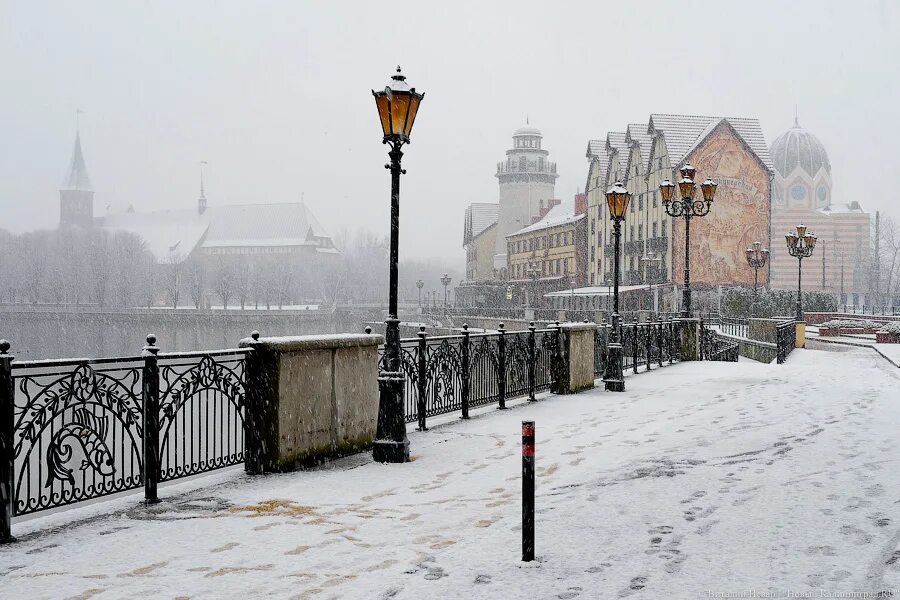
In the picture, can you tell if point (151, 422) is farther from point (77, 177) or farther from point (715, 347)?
point (77, 177)

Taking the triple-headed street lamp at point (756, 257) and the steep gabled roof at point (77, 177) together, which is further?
the steep gabled roof at point (77, 177)

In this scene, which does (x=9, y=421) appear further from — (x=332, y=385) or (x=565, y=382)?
(x=565, y=382)

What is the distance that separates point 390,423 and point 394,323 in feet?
3.70

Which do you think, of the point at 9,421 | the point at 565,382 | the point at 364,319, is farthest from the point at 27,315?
the point at 9,421

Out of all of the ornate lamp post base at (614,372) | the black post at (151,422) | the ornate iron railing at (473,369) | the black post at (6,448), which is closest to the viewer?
the black post at (6,448)

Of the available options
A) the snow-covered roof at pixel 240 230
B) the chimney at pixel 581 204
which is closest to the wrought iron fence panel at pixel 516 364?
the chimney at pixel 581 204

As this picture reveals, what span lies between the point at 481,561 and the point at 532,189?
9857 centimetres

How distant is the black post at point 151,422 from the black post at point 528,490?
11.6 feet

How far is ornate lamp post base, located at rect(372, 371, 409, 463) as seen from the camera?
9.42m

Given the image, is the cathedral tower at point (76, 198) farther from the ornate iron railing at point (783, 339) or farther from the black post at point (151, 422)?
the black post at point (151, 422)

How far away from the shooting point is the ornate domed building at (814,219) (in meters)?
120

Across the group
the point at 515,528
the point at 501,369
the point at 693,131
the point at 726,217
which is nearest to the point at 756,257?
the point at 726,217

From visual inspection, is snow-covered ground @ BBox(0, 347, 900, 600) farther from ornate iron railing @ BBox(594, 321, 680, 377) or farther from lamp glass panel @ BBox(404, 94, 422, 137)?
ornate iron railing @ BBox(594, 321, 680, 377)

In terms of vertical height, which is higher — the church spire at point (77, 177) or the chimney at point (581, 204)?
the church spire at point (77, 177)
